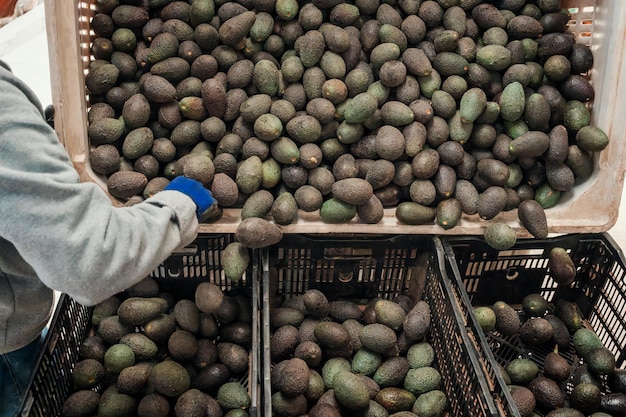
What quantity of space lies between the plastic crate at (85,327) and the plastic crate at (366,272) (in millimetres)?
147

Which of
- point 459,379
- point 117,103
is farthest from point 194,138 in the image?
point 459,379

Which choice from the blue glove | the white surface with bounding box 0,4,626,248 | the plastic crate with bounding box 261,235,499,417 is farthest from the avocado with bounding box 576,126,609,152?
the white surface with bounding box 0,4,626,248

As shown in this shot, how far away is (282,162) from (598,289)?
1301 mm

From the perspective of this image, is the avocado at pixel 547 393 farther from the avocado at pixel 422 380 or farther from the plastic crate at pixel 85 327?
the plastic crate at pixel 85 327

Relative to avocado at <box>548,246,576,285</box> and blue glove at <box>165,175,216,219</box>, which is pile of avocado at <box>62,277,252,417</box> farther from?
avocado at <box>548,246,576,285</box>

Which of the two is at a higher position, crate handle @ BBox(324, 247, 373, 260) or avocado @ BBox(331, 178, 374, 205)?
avocado @ BBox(331, 178, 374, 205)

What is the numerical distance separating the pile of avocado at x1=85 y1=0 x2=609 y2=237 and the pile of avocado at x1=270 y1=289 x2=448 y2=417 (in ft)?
1.13

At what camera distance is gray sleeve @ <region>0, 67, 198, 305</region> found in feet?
3.42

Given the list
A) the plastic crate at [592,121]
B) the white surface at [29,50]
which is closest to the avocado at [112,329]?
the plastic crate at [592,121]

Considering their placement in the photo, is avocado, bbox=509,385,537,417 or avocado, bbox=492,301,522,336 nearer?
avocado, bbox=509,385,537,417

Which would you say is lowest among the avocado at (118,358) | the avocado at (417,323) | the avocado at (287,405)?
the avocado at (287,405)

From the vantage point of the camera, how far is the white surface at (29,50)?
466 centimetres

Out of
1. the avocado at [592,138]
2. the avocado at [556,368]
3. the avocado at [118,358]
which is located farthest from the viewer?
the avocado at [592,138]

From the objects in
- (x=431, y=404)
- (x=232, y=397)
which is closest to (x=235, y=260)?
(x=232, y=397)
